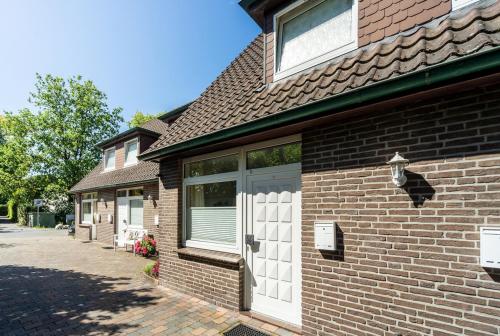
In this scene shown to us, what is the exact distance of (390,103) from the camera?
10.9 feet

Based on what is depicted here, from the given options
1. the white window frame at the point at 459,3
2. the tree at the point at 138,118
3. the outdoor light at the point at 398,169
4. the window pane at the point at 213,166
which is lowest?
the outdoor light at the point at 398,169

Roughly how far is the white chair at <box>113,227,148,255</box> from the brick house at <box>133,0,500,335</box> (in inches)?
257

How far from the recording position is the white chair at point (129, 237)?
462 inches

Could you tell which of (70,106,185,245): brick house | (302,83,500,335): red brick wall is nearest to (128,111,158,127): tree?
(70,106,185,245): brick house

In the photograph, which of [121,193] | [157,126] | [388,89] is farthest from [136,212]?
[388,89]

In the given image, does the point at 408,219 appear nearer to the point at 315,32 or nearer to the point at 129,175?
the point at 315,32

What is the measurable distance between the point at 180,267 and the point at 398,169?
502 centimetres

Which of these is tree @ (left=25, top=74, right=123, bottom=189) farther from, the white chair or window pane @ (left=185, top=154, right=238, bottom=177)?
window pane @ (left=185, top=154, right=238, bottom=177)

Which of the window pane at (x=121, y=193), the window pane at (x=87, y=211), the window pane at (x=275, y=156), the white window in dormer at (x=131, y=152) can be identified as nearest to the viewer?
the window pane at (x=275, y=156)

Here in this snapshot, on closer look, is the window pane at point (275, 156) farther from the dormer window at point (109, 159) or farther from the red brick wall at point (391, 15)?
the dormer window at point (109, 159)

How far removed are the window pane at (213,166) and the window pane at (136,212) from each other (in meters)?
6.77

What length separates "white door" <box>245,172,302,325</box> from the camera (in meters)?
4.47

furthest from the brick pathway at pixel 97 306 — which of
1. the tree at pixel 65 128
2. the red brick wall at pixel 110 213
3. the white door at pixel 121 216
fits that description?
the tree at pixel 65 128

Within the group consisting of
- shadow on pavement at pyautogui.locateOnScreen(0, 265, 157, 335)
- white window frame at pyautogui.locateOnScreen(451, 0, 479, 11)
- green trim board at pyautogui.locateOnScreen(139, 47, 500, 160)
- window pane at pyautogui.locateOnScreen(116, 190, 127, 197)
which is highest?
white window frame at pyautogui.locateOnScreen(451, 0, 479, 11)
